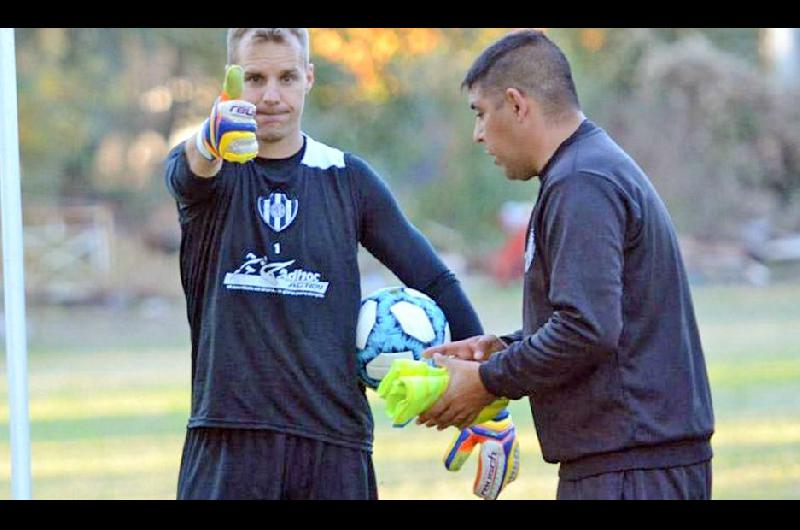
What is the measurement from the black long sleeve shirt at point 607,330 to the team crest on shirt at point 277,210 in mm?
874

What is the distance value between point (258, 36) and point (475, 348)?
1.32 m

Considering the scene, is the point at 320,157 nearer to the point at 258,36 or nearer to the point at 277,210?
the point at 277,210

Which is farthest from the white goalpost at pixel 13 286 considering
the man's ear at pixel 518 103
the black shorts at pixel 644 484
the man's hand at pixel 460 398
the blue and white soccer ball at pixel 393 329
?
the black shorts at pixel 644 484

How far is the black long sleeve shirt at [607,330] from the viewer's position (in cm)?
396

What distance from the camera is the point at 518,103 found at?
426 centimetres

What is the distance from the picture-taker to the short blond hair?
15.6 feet

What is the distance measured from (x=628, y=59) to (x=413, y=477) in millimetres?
24691

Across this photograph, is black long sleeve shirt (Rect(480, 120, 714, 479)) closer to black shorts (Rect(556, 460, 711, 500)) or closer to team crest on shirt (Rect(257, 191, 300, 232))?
black shorts (Rect(556, 460, 711, 500))

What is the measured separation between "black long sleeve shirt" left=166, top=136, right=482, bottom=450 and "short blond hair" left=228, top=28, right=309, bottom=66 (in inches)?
15.3

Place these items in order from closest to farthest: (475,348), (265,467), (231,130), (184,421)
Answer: (231,130)
(265,467)
(475,348)
(184,421)

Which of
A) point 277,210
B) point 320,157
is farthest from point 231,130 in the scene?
point 320,157

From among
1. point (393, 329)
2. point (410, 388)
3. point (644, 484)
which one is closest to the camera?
point (644, 484)

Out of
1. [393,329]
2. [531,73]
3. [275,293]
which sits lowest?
[393,329]
